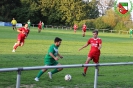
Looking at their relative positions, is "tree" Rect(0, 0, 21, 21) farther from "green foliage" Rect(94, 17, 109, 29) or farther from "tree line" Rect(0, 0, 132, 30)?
"green foliage" Rect(94, 17, 109, 29)

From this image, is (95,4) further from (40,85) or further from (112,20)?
(40,85)

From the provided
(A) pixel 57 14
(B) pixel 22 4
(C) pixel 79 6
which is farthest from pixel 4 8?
(C) pixel 79 6

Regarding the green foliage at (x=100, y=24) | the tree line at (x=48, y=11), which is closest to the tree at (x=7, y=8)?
the tree line at (x=48, y=11)

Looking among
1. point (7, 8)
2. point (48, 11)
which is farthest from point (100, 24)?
point (7, 8)

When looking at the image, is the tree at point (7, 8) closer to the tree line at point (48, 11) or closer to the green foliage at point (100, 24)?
the tree line at point (48, 11)

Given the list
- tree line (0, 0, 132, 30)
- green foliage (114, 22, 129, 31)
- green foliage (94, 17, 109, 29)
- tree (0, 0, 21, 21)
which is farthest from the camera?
tree line (0, 0, 132, 30)

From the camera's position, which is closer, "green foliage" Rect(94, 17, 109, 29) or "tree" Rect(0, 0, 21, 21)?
"green foliage" Rect(94, 17, 109, 29)

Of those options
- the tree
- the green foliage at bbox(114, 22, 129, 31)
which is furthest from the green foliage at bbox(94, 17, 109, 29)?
the tree

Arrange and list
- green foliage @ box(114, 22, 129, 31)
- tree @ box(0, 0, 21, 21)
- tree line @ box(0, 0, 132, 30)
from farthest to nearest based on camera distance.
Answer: tree line @ box(0, 0, 132, 30) → tree @ box(0, 0, 21, 21) → green foliage @ box(114, 22, 129, 31)

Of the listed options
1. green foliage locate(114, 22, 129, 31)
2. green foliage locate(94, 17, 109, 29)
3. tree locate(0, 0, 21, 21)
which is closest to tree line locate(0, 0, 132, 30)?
tree locate(0, 0, 21, 21)

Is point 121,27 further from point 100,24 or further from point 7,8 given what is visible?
point 7,8

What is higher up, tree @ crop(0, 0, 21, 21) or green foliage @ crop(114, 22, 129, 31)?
tree @ crop(0, 0, 21, 21)

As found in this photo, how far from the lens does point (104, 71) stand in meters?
14.8

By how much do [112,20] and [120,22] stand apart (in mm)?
2756
